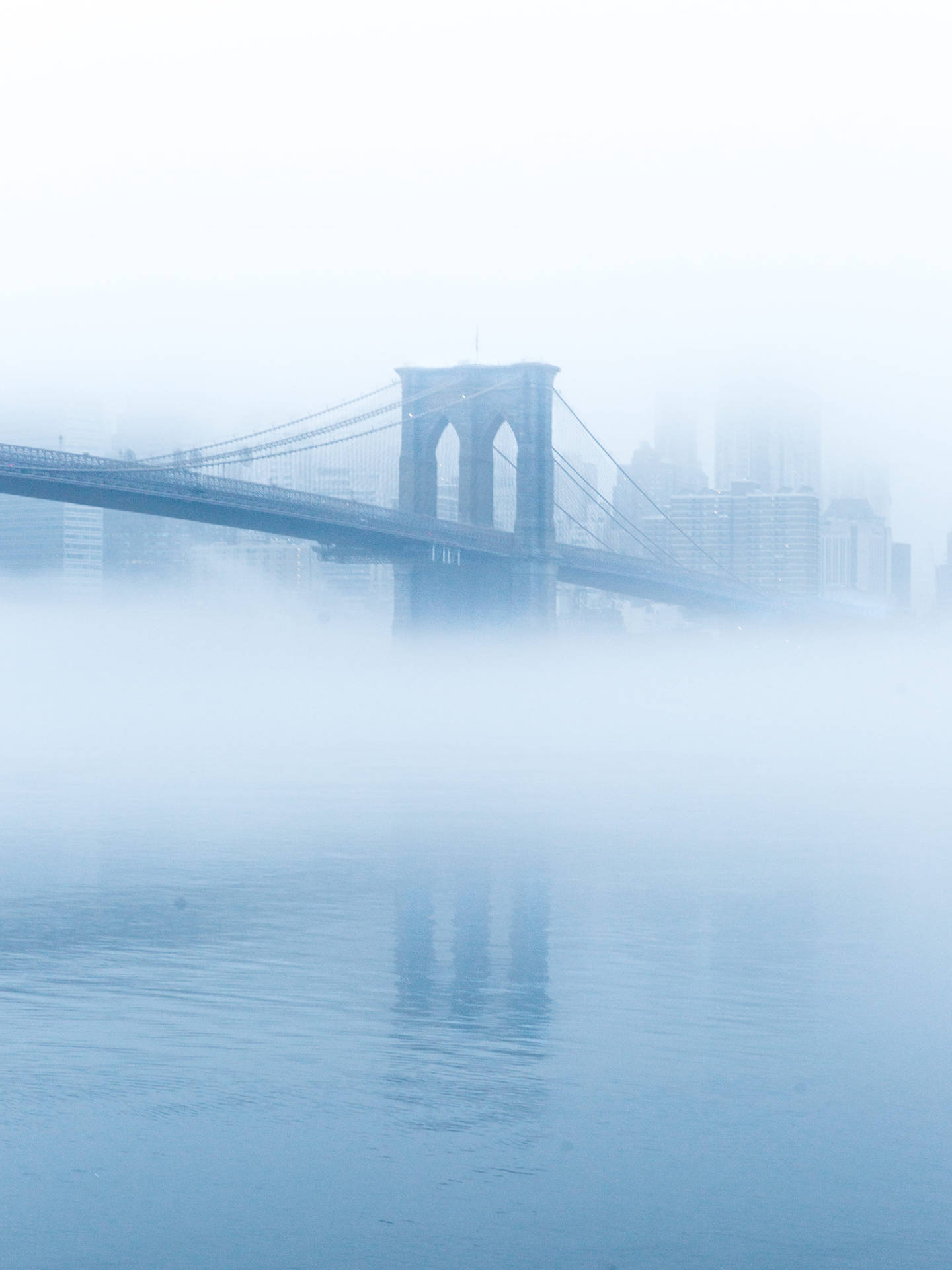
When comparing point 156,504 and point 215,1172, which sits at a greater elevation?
point 156,504

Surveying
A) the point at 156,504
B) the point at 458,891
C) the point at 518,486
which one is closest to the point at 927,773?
the point at 458,891

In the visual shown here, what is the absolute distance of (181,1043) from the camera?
30.0 feet

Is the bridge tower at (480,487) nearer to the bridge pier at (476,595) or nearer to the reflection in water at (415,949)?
the bridge pier at (476,595)

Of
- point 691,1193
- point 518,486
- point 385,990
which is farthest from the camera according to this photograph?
point 518,486

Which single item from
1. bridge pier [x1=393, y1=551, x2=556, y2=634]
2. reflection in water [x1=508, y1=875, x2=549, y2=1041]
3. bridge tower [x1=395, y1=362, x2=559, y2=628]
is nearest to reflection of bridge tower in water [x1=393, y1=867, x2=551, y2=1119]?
reflection in water [x1=508, y1=875, x2=549, y2=1041]

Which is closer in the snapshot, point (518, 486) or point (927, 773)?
point (927, 773)

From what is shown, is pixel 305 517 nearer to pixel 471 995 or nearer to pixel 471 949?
pixel 471 949

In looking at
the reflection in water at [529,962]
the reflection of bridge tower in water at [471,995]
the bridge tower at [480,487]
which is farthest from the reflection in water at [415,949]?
the bridge tower at [480,487]

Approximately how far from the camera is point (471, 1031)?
31.2ft

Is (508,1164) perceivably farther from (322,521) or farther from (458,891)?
(322,521)

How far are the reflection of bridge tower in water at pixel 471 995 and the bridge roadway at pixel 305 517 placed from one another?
75.0 feet

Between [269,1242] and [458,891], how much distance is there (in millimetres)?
7917

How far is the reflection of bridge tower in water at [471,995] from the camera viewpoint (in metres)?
8.52

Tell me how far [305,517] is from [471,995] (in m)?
31.1
